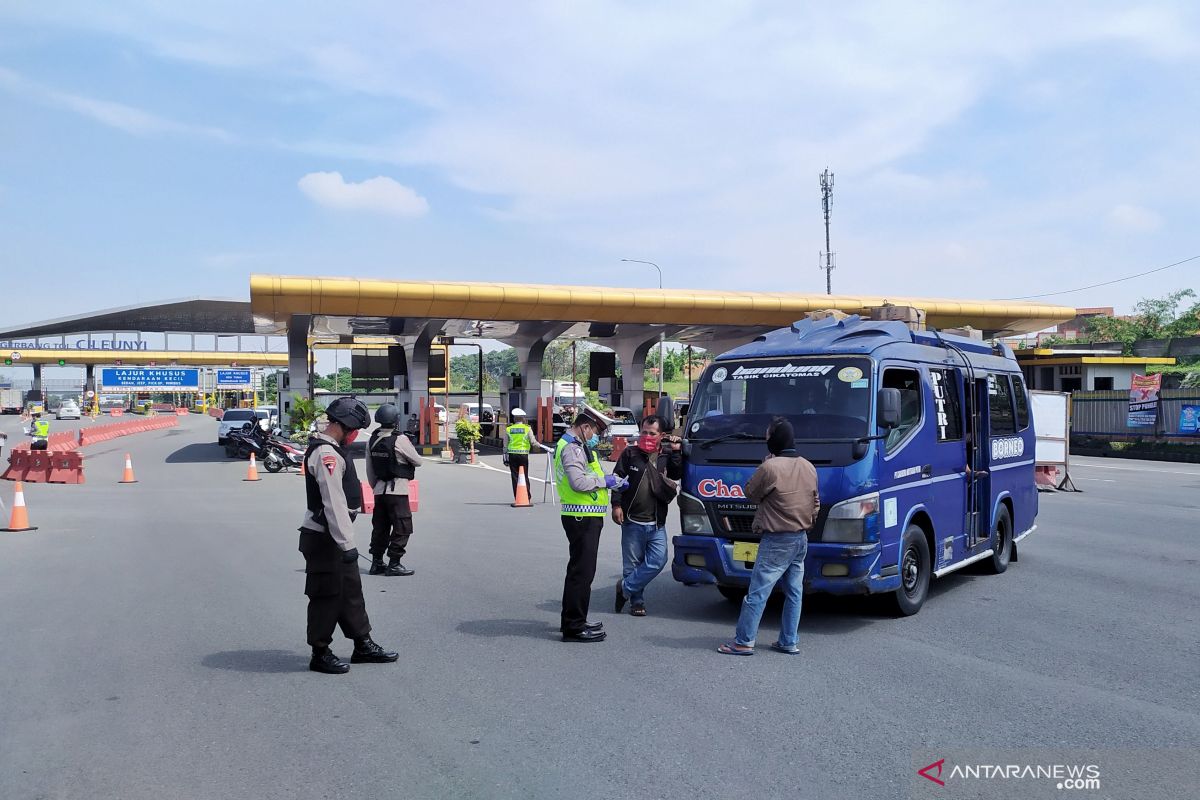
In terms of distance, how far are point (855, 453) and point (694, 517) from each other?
4.76 feet

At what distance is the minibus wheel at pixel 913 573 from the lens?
800cm

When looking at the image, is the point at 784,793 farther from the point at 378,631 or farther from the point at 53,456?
the point at 53,456

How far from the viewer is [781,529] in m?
6.82

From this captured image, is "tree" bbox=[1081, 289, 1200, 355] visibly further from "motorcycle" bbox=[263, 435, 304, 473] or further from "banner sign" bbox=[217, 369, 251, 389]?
"banner sign" bbox=[217, 369, 251, 389]

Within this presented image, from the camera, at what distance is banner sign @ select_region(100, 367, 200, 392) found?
312ft

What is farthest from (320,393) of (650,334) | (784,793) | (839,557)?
(784,793)

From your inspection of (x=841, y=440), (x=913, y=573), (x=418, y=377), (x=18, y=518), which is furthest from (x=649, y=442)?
(x=418, y=377)

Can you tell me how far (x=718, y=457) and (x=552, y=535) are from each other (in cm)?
577

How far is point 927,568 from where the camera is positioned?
837cm

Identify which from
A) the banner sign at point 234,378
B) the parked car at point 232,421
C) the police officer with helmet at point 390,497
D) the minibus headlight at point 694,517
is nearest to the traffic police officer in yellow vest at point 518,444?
the police officer with helmet at point 390,497

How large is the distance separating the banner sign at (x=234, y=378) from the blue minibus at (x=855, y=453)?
101898 mm

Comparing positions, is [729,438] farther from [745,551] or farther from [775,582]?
[775,582]

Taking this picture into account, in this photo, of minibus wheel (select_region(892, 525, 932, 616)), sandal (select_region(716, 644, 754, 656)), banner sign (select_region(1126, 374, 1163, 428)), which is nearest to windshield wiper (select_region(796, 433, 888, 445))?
minibus wheel (select_region(892, 525, 932, 616))

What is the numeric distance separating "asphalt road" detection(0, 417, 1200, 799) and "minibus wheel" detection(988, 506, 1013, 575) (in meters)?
0.24
